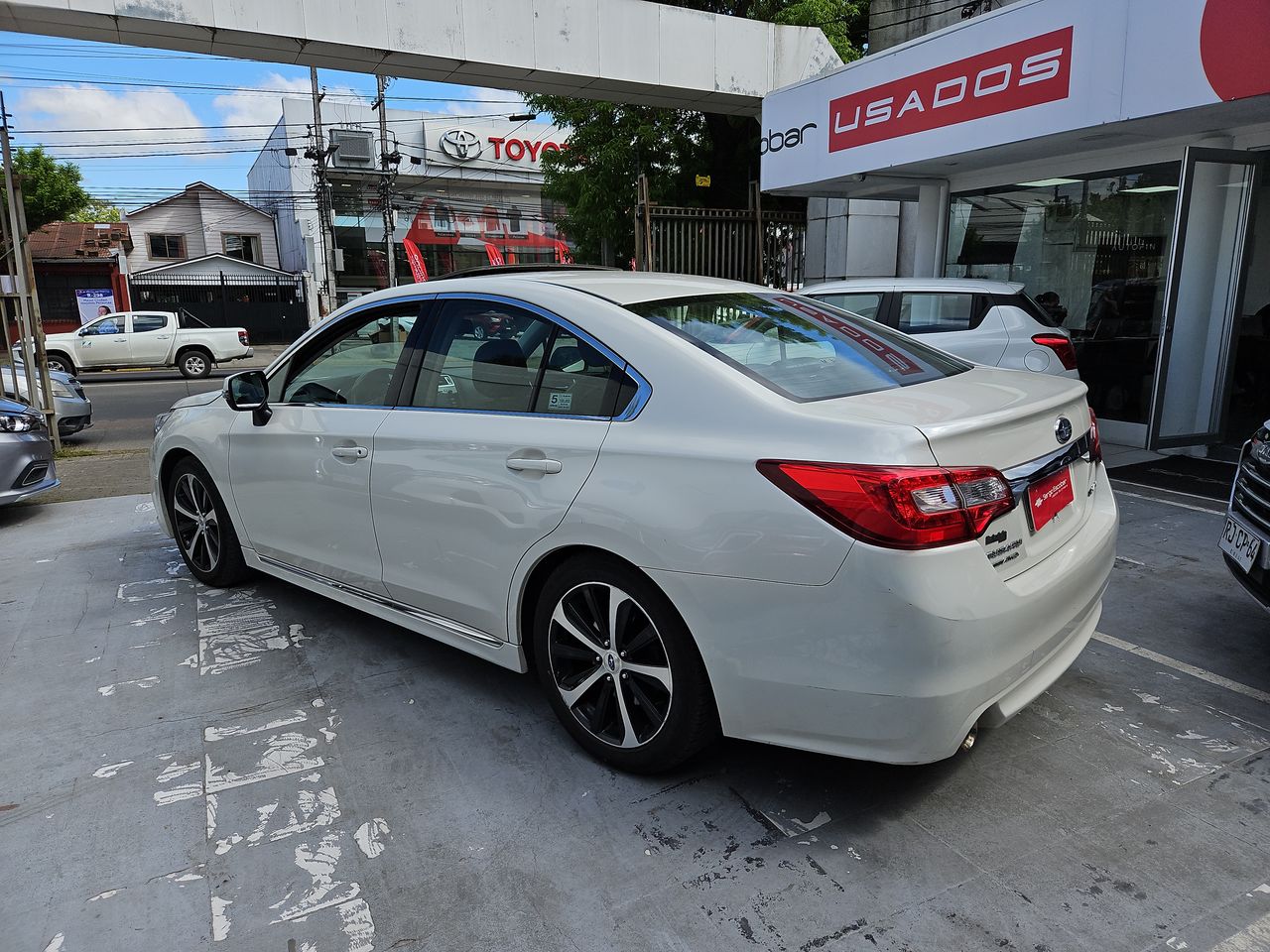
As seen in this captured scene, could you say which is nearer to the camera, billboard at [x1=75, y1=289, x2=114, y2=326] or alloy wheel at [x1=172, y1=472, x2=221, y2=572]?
alloy wheel at [x1=172, y1=472, x2=221, y2=572]

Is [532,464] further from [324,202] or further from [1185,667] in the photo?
[324,202]

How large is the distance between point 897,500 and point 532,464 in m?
1.19

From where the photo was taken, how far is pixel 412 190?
1484 inches

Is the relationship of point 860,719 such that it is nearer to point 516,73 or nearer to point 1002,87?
point 1002,87

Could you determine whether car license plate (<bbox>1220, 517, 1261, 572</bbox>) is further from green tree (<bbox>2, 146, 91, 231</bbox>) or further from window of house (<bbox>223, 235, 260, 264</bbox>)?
window of house (<bbox>223, 235, 260, 264</bbox>)

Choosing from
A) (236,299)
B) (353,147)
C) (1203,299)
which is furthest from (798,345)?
(353,147)

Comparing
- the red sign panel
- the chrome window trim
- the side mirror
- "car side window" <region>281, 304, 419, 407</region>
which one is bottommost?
the chrome window trim

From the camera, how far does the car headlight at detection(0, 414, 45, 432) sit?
6.36 m

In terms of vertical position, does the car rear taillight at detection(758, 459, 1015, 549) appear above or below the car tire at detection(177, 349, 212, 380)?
above

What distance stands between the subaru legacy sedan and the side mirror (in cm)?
30

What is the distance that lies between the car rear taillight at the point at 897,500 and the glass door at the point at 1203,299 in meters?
6.57

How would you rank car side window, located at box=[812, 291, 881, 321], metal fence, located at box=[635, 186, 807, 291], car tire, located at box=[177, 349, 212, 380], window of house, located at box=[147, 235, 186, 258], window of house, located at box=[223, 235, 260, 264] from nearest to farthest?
car side window, located at box=[812, 291, 881, 321]
metal fence, located at box=[635, 186, 807, 291]
car tire, located at box=[177, 349, 212, 380]
window of house, located at box=[147, 235, 186, 258]
window of house, located at box=[223, 235, 260, 264]

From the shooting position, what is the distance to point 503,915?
223 cm

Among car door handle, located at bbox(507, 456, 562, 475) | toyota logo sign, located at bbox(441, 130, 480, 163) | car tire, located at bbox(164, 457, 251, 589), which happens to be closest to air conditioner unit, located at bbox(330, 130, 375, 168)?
toyota logo sign, located at bbox(441, 130, 480, 163)
